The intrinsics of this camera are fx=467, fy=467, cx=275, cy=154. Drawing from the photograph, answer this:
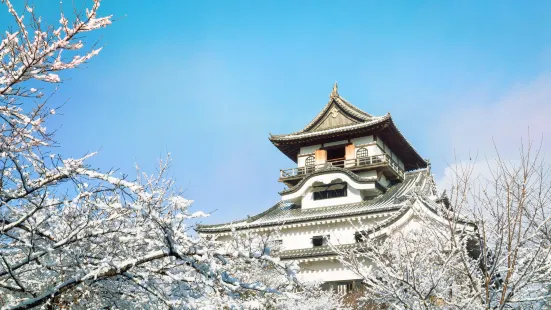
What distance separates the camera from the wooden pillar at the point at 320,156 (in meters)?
30.2

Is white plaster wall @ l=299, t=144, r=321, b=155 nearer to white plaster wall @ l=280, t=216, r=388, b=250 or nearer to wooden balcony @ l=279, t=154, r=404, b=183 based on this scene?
wooden balcony @ l=279, t=154, r=404, b=183

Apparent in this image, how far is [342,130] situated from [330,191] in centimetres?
407

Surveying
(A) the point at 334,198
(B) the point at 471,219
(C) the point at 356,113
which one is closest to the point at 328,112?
(C) the point at 356,113

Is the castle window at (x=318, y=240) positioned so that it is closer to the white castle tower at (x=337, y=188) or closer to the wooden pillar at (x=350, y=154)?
the white castle tower at (x=337, y=188)

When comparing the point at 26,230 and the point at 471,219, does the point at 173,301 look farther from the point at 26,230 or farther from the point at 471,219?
the point at 471,219

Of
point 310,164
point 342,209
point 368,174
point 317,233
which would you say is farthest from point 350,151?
point 317,233

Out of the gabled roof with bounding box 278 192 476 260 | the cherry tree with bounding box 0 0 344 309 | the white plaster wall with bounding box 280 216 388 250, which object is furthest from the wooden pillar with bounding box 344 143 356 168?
the cherry tree with bounding box 0 0 344 309

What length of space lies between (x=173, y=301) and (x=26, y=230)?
190 centimetres

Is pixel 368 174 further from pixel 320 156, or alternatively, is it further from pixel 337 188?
pixel 320 156

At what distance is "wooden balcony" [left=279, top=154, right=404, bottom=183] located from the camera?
91.0 ft

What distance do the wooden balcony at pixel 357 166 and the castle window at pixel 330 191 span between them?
3.96ft

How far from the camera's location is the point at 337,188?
2769 cm

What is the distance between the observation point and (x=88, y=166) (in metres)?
5.61

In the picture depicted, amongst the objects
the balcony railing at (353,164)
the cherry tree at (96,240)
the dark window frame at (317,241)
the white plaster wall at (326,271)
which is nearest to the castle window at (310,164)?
the balcony railing at (353,164)
